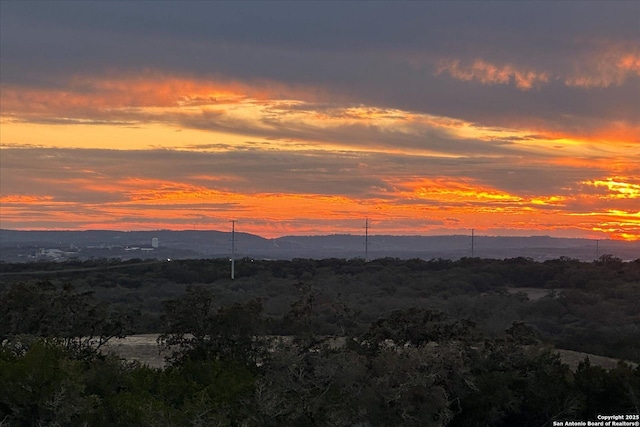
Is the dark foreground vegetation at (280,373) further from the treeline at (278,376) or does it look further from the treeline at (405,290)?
the treeline at (405,290)

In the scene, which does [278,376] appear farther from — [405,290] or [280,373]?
[405,290]

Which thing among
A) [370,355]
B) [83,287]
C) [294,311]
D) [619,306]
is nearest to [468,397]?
[370,355]

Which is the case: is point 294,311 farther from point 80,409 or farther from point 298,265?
point 298,265

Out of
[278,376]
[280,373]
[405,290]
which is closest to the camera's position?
[278,376]

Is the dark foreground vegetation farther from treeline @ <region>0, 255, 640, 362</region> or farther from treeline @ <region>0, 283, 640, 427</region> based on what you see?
treeline @ <region>0, 255, 640, 362</region>

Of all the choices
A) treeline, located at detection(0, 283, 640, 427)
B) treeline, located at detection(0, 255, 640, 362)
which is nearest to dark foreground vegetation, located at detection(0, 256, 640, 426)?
treeline, located at detection(0, 283, 640, 427)

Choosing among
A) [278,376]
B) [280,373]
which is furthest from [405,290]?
[278,376]

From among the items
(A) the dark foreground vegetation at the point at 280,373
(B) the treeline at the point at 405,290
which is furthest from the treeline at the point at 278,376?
(B) the treeline at the point at 405,290
